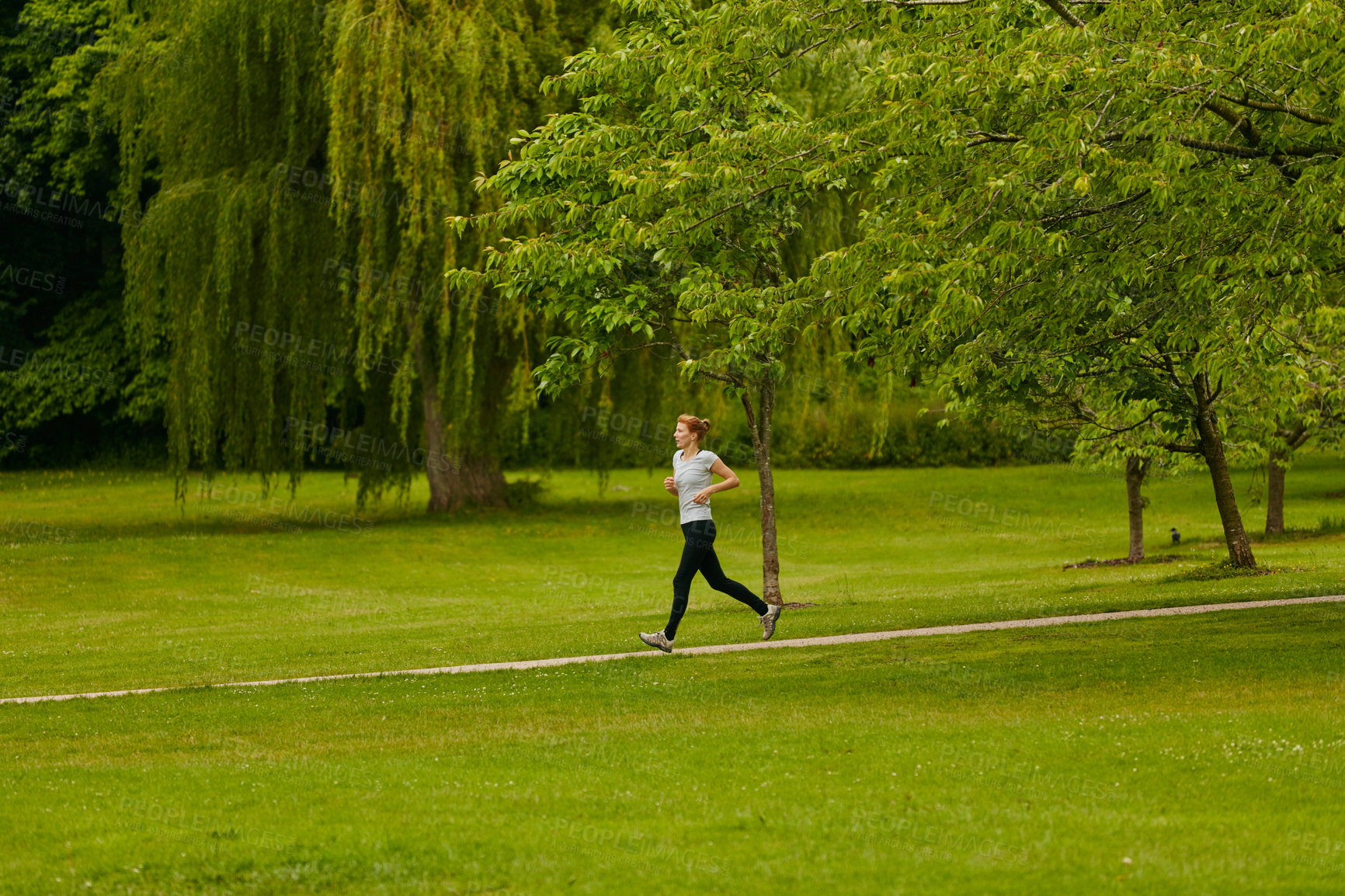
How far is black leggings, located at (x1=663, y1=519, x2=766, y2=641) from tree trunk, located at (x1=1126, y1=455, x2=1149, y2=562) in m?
13.7

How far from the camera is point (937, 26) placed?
11.4m

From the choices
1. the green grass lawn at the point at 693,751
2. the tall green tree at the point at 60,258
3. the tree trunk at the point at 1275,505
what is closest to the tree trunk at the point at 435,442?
the green grass lawn at the point at 693,751

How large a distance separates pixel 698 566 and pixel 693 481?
0.77 metres

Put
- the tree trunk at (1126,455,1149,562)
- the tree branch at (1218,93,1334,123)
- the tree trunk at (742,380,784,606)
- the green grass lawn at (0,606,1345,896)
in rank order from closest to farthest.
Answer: the green grass lawn at (0,606,1345,896) < the tree branch at (1218,93,1334,123) < the tree trunk at (742,380,784,606) < the tree trunk at (1126,455,1149,562)

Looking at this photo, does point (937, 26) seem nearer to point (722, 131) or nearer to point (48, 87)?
point (722, 131)

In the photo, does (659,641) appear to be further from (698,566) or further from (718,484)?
(718,484)

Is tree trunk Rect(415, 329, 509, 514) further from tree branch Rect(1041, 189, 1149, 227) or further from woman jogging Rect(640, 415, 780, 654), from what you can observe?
tree branch Rect(1041, 189, 1149, 227)

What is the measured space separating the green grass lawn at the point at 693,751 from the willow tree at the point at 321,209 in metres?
6.59

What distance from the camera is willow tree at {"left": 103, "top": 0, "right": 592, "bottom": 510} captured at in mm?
25344

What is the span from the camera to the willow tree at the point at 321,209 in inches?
998

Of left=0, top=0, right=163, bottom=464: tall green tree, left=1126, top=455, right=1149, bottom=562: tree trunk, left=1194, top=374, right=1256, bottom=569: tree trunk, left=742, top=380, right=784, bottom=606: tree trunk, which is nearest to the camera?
left=742, top=380, right=784, bottom=606: tree trunk

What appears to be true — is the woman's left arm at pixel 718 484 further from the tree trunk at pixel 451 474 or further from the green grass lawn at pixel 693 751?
the tree trunk at pixel 451 474

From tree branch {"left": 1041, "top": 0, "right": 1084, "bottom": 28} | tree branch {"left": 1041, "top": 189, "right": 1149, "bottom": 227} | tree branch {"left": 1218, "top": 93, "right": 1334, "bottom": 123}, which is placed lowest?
tree branch {"left": 1041, "top": 189, "right": 1149, "bottom": 227}

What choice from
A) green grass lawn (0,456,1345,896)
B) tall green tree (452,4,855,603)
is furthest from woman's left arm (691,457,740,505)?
green grass lawn (0,456,1345,896)
